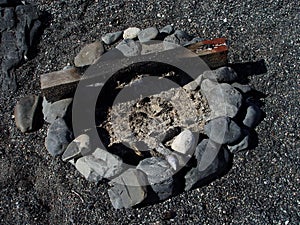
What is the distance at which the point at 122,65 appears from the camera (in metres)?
3.09

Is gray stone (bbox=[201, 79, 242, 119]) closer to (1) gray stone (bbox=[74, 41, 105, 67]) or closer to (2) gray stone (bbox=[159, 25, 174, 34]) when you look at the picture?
(2) gray stone (bbox=[159, 25, 174, 34])

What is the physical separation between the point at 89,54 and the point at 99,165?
2.65 feet

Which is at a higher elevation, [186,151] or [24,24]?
[24,24]

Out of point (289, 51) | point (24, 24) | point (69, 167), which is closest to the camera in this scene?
point (69, 167)

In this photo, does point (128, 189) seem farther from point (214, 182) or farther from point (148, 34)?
point (148, 34)

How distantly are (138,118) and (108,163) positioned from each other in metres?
0.39

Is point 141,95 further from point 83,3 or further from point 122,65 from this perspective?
point 83,3

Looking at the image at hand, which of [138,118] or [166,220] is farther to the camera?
[138,118]

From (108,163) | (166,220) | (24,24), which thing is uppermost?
(24,24)

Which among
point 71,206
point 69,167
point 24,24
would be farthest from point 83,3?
point 71,206

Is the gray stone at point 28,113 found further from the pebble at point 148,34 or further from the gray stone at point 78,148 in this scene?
the pebble at point 148,34

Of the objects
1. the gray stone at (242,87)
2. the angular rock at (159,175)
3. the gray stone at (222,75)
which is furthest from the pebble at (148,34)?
the angular rock at (159,175)

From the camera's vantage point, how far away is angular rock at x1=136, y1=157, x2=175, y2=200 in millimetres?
2852

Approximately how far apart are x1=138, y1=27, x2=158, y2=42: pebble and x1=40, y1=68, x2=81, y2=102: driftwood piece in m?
0.51
